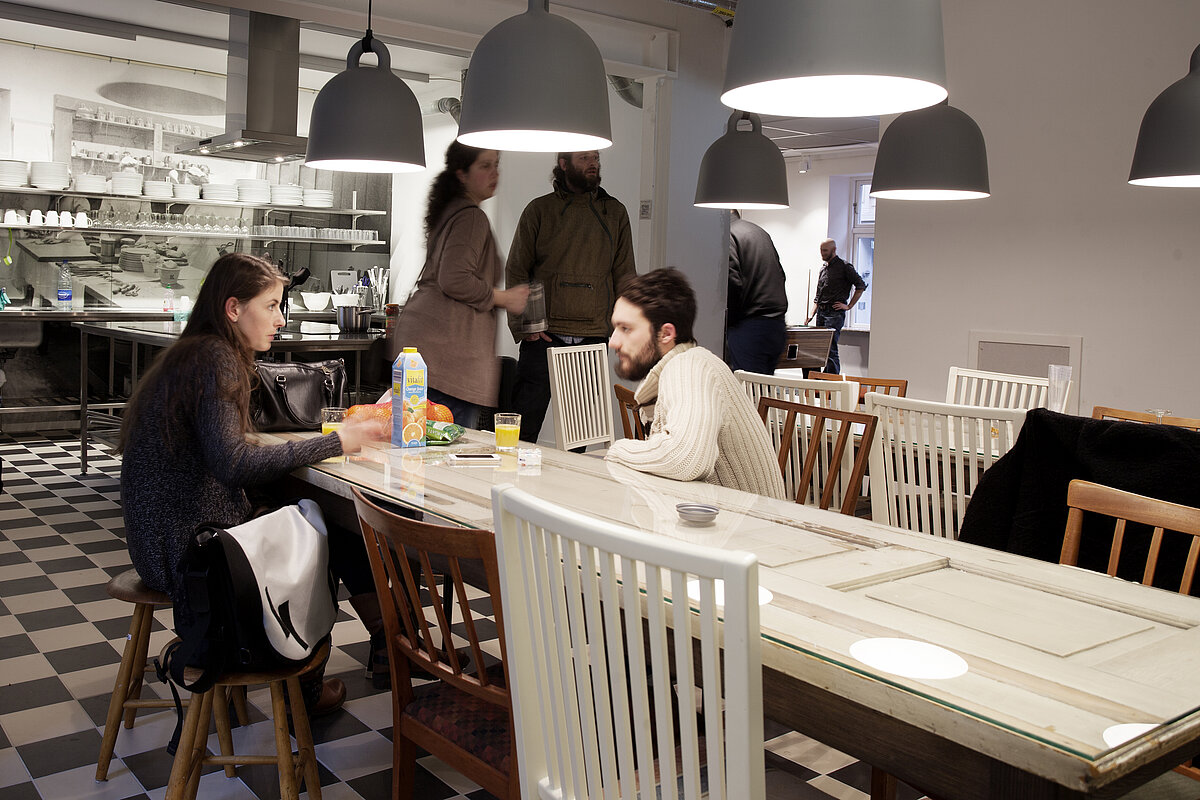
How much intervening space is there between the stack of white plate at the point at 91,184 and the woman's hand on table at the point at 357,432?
19.8 feet

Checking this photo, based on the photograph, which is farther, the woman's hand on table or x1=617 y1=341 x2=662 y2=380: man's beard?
x1=617 y1=341 x2=662 y2=380: man's beard

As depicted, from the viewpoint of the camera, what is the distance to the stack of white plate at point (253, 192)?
846cm

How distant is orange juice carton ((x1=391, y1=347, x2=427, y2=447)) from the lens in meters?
2.90

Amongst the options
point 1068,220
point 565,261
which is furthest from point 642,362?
point 1068,220

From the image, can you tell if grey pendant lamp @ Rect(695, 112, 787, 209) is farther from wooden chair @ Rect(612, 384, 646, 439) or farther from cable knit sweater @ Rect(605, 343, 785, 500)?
cable knit sweater @ Rect(605, 343, 785, 500)

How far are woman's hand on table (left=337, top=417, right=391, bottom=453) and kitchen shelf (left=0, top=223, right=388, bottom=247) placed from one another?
6.03 metres

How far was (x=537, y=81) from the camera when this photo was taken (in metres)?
2.24

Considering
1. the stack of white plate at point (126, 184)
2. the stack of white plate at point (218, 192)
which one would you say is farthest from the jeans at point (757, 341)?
the stack of white plate at point (126, 184)

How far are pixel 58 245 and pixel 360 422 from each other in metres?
6.25

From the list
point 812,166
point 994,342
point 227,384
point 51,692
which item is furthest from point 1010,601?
point 812,166

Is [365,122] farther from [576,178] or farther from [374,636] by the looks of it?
[576,178]

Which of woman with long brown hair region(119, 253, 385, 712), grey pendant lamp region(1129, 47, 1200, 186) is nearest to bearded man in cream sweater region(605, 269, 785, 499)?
woman with long brown hair region(119, 253, 385, 712)

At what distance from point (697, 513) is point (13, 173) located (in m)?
7.22

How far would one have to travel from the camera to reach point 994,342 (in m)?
5.40
